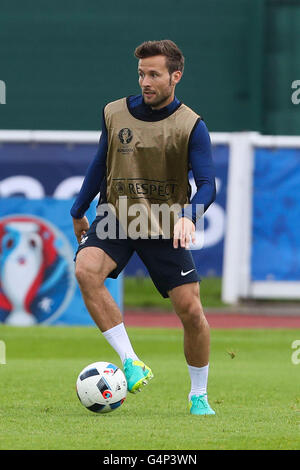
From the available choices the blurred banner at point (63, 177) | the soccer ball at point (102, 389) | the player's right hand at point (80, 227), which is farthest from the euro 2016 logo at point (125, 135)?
the blurred banner at point (63, 177)

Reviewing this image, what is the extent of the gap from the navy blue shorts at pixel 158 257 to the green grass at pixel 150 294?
10960mm

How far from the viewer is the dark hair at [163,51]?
6.50 m

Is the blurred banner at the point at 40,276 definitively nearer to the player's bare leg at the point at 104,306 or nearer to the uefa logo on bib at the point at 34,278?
the uefa logo on bib at the point at 34,278

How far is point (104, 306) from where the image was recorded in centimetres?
661

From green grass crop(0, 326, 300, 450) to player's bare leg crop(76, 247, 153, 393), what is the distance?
29 cm

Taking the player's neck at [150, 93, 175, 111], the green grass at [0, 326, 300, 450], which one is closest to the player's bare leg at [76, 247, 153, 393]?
the green grass at [0, 326, 300, 450]

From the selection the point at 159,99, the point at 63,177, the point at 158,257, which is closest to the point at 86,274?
the point at 158,257

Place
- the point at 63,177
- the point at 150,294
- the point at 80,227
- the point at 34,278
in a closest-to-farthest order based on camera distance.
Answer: the point at 80,227 → the point at 34,278 → the point at 63,177 → the point at 150,294

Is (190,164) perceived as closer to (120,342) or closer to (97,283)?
(97,283)

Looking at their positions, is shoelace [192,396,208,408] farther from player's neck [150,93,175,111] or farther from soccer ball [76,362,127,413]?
player's neck [150,93,175,111]

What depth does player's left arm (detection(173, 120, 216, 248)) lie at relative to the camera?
249 inches

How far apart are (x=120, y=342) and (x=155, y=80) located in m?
1.66

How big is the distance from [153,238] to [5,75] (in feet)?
43.6

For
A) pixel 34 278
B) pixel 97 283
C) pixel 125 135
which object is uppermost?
pixel 125 135
